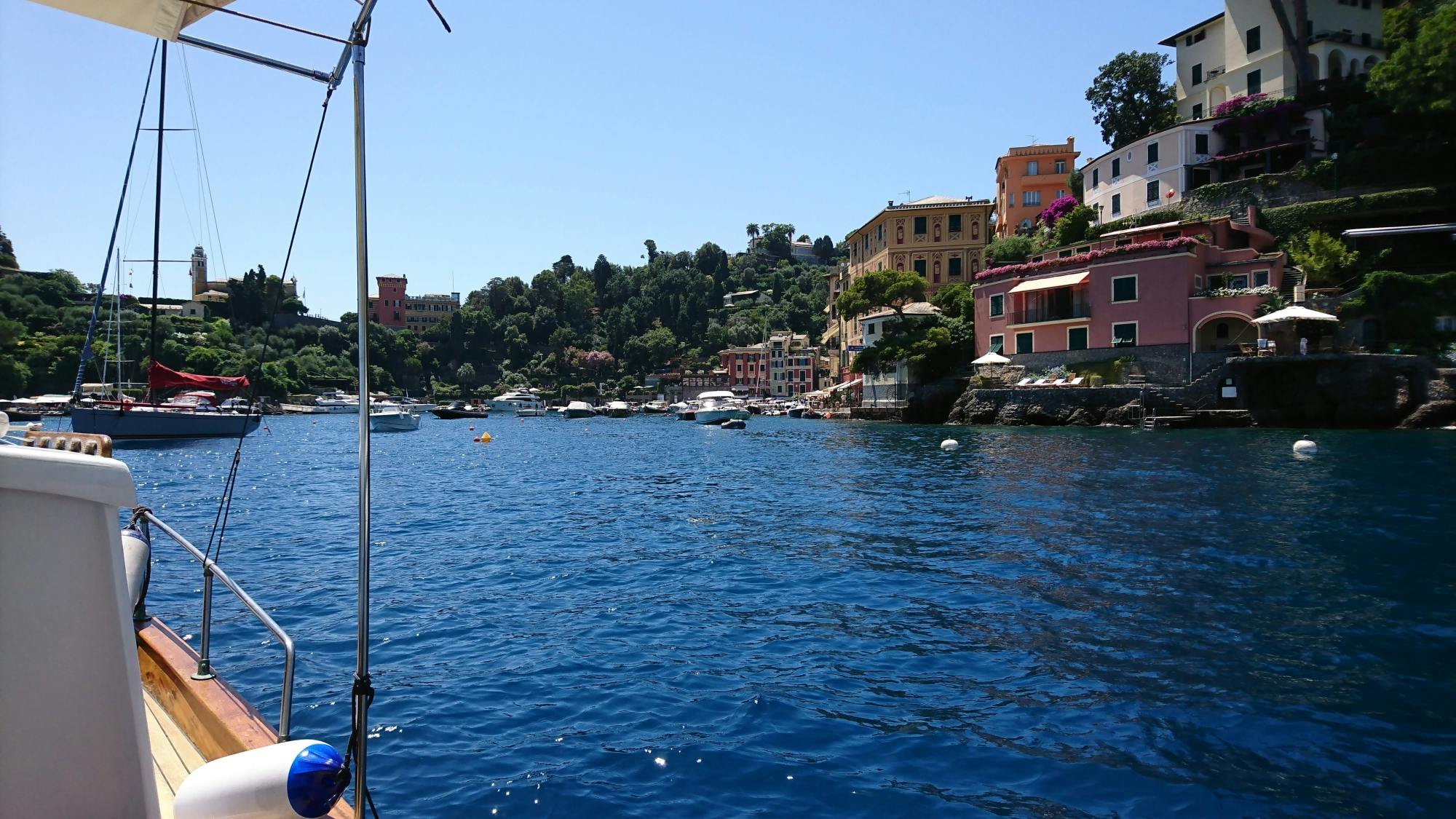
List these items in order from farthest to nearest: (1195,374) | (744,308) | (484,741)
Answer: (744,308) < (1195,374) < (484,741)

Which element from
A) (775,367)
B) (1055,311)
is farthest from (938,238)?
(775,367)

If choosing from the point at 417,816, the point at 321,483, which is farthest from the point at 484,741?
the point at 321,483

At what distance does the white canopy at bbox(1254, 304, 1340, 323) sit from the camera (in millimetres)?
35906

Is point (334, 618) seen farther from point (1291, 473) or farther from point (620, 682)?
point (1291, 473)

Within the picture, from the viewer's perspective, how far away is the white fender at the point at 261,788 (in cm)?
314

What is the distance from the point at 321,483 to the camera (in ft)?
89.9

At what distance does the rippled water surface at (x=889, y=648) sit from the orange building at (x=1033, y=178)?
52970 mm

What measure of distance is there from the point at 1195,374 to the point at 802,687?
39525 millimetres

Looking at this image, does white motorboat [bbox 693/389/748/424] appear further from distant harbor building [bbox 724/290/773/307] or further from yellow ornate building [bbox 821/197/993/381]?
distant harbor building [bbox 724/290/773/307]

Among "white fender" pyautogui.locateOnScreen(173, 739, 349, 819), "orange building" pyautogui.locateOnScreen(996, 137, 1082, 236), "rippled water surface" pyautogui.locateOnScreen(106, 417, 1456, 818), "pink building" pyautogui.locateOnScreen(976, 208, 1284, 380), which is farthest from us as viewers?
"orange building" pyautogui.locateOnScreen(996, 137, 1082, 236)

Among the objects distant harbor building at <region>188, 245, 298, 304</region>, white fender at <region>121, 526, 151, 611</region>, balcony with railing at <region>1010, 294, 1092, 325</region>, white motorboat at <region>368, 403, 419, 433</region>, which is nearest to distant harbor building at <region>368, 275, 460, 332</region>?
distant harbor building at <region>188, 245, 298, 304</region>

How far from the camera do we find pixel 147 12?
171 inches

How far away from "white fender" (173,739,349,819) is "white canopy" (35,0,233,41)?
3375 mm

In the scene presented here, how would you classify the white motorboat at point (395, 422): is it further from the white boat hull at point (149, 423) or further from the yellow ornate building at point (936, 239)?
the yellow ornate building at point (936, 239)
